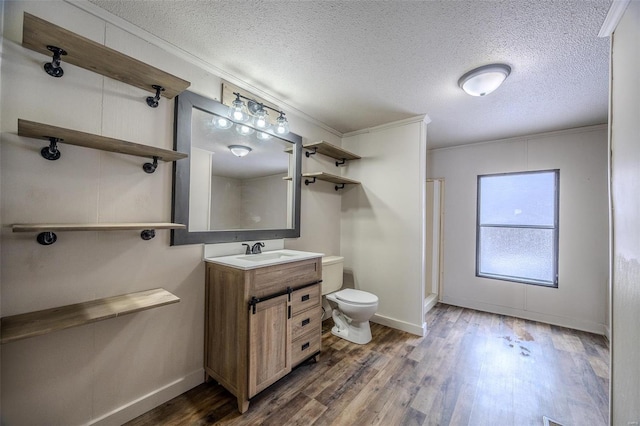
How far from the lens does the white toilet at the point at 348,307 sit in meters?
2.46

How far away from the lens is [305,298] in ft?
6.68

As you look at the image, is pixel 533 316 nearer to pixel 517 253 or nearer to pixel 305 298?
pixel 517 253

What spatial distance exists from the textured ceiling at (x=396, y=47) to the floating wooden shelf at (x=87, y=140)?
782mm

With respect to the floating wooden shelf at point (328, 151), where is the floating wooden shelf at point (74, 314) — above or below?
below

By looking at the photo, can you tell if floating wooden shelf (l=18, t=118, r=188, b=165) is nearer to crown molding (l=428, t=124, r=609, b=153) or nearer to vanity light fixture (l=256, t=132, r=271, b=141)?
vanity light fixture (l=256, t=132, r=271, b=141)

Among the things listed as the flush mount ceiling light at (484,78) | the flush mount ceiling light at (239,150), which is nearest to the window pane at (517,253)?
the flush mount ceiling light at (484,78)

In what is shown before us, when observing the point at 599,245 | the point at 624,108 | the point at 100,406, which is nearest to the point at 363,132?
the point at 624,108

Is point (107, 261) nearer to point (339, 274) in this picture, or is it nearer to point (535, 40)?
point (339, 274)

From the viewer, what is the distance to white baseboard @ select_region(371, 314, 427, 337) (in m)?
2.73

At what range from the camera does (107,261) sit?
143cm

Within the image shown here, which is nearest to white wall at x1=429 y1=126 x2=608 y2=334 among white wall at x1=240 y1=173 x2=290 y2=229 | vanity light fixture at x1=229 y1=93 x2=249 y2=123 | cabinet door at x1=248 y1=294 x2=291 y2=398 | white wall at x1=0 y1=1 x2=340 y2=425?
white wall at x1=240 y1=173 x2=290 y2=229

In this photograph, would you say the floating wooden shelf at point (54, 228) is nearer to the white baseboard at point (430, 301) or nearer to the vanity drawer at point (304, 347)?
the vanity drawer at point (304, 347)

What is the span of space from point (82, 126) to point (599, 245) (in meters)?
4.79

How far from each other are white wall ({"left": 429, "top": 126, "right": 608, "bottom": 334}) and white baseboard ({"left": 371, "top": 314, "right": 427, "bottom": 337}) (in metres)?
1.34
